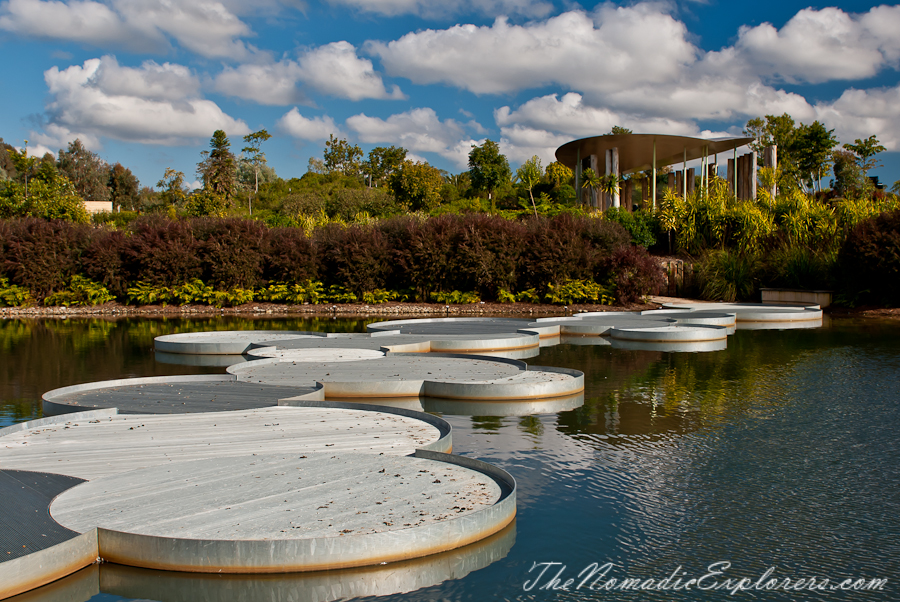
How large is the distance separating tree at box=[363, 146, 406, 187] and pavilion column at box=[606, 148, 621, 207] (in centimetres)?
3277

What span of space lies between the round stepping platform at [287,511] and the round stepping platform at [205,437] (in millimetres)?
342

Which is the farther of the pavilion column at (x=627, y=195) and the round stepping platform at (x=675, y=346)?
the pavilion column at (x=627, y=195)

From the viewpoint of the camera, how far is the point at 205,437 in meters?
5.23

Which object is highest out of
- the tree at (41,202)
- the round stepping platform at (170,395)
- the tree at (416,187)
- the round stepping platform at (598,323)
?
the tree at (416,187)

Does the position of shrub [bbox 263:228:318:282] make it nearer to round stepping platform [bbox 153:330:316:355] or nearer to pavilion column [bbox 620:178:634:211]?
round stepping platform [bbox 153:330:316:355]

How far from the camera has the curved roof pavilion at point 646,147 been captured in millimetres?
31438

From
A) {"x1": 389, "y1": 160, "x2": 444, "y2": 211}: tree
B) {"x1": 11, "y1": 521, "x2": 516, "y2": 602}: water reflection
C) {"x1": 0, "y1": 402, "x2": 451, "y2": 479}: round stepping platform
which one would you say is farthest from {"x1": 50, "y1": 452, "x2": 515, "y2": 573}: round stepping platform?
{"x1": 389, "y1": 160, "x2": 444, "y2": 211}: tree

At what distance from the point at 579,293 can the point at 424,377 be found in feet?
40.3

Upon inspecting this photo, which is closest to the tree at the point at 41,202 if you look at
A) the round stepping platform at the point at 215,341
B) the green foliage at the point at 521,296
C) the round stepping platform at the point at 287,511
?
the green foliage at the point at 521,296

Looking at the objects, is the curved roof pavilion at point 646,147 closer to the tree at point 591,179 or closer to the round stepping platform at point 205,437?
the tree at point 591,179

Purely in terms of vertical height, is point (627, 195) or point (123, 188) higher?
point (123, 188)

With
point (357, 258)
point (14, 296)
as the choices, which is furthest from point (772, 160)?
point (14, 296)

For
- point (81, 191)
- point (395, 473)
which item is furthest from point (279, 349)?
point (81, 191)

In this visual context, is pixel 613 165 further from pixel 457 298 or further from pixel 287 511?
pixel 287 511
